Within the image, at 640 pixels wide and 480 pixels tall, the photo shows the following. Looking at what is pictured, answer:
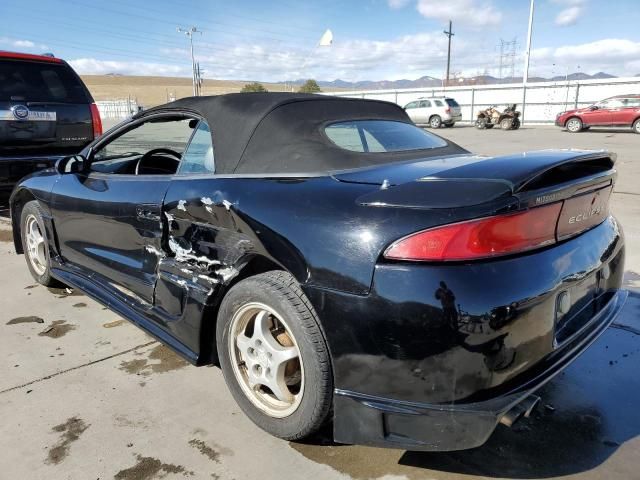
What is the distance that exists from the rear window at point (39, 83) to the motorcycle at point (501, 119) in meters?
22.7

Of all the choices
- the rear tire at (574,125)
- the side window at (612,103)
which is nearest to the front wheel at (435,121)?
the rear tire at (574,125)

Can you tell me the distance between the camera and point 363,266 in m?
1.87

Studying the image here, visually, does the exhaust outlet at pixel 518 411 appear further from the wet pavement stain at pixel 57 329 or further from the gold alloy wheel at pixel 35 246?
the gold alloy wheel at pixel 35 246

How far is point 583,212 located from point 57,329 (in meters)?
3.38

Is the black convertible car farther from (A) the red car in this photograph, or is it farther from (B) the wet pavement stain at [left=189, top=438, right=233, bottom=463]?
(A) the red car

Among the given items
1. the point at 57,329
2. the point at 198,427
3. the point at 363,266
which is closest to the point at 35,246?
the point at 57,329

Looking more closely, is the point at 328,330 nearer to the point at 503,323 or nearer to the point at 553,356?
the point at 503,323

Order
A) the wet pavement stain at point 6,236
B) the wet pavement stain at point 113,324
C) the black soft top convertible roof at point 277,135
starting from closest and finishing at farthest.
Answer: the black soft top convertible roof at point 277,135, the wet pavement stain at point 113,324, the wet pavement stain at point 6,236

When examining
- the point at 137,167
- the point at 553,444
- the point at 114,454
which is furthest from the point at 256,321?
the point at 137,167

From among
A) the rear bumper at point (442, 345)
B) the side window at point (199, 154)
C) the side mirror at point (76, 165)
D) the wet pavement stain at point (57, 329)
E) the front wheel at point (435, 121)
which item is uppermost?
the front wheel at point (435, 121)

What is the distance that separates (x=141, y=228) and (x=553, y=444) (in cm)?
237

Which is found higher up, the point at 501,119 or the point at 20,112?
the point at 501,119

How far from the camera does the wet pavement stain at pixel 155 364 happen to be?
3.03 m

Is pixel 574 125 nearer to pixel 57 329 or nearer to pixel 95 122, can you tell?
pixel 95 122
